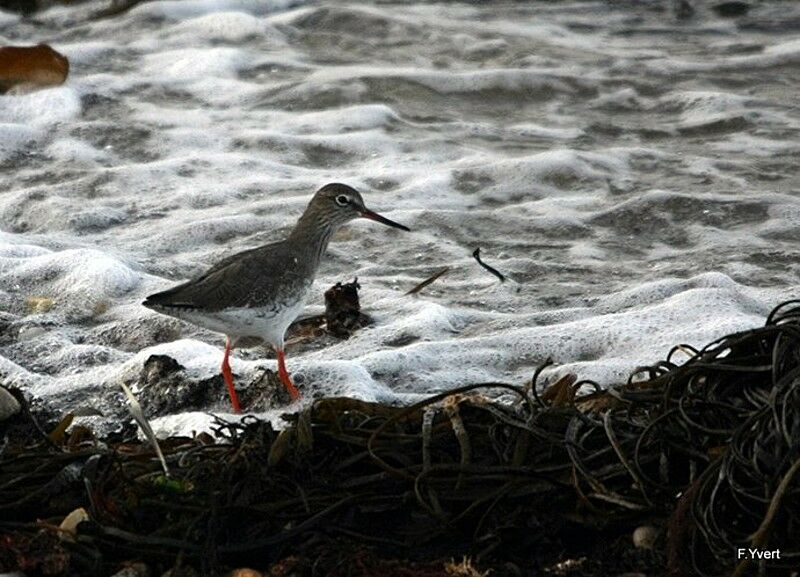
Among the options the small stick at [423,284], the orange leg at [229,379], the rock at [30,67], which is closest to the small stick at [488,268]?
the small stick at [423,284]

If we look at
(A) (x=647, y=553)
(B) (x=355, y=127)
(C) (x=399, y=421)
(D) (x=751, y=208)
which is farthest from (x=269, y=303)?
(B) (x=355, y=127)

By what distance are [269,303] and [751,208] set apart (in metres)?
2.86

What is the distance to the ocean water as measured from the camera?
4938 mm

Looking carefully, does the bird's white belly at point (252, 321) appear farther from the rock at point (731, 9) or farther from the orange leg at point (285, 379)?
the rock at point (731, 9)

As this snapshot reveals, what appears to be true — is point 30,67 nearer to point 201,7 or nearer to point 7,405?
point 201,7

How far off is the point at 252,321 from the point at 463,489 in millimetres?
1687

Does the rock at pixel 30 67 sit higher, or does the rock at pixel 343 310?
the rock at pixel 30 67

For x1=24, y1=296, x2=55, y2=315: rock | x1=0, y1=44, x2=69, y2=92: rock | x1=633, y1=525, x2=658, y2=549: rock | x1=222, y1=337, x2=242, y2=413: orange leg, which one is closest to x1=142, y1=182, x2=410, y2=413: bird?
x1=222, y1=337, x2=242, y2=413: orange leg

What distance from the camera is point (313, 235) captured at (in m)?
5.21

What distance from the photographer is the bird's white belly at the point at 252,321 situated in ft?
15.0

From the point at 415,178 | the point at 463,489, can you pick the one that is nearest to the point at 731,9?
the point at 415,178

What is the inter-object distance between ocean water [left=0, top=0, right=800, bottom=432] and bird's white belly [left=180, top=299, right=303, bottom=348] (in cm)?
15

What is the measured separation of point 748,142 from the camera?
24.8ft

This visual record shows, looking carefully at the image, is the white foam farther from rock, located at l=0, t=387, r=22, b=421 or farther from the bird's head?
rock, located at l=0, t=387, r=22, b=421
